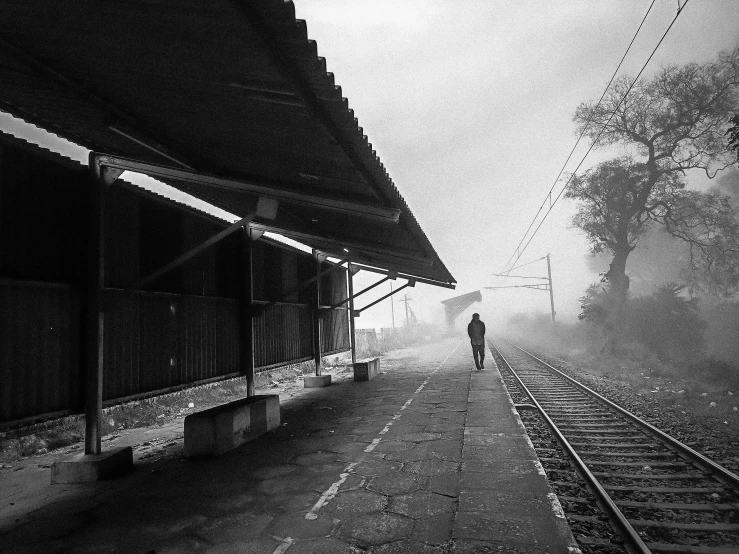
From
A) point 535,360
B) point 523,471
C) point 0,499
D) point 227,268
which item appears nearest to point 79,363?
point 0,499

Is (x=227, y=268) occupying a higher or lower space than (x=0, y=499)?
higher

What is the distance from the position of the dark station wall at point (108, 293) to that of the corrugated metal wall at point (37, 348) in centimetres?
1

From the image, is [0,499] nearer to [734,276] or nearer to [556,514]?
[556,514]

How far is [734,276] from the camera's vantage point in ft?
65.5

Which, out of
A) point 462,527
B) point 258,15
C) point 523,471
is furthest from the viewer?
point 523,471

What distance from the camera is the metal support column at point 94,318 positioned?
441cm

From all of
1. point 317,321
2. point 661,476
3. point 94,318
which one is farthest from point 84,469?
point 317,321

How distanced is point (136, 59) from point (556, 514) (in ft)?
16.1

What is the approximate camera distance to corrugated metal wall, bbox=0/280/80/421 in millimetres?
3787

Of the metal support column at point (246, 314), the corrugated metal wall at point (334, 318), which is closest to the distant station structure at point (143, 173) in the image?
the metal support column at point (246, 314)

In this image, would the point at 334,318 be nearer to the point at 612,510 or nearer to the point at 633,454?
the point at 633,454

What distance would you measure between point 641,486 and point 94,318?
6243mm

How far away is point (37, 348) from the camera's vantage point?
13.3 feet

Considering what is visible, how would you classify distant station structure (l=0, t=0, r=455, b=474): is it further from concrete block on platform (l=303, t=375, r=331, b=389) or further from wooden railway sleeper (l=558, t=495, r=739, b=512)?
concrete block on platform (l=303, t=375, r=331, b=389)
